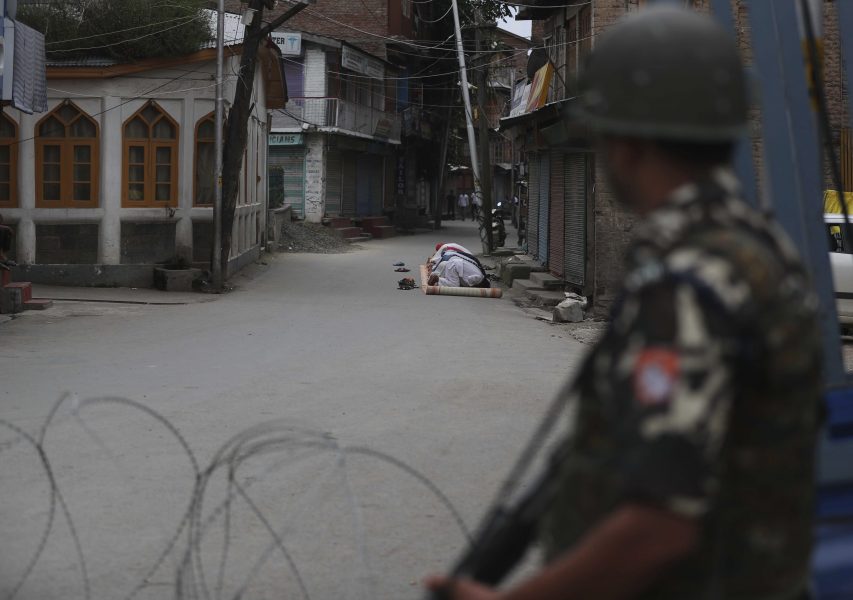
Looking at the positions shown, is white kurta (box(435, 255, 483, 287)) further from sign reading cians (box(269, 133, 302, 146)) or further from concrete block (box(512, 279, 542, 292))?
sign reading cians (box(269, 133, 302, 146))

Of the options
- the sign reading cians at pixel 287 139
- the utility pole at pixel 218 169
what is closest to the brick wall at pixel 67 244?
the utility pole at pixel 218 169

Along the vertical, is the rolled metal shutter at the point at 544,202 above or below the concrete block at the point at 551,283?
above

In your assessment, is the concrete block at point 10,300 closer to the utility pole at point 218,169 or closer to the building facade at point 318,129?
the utility pole at point 218,169

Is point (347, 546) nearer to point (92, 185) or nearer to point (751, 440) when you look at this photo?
point (751, 440)

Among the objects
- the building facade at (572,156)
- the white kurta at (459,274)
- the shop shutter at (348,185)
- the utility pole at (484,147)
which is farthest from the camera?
the shop shutter at (348,185)

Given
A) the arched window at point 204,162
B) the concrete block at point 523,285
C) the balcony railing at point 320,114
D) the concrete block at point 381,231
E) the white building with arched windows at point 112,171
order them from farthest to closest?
the concrete block at point 381,231 → the balcony railing at point 320,114 → the arched window at point 204,162 → the concrete block at point 523,285 → the white building with arched windows at point 112,171

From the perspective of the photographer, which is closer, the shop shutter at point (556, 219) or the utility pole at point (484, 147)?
the shop shutter at point (556, 219)

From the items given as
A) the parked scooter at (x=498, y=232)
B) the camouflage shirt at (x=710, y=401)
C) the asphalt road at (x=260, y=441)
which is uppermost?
the parked scooter at (x=498, y=232)

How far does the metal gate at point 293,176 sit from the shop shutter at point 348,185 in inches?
106

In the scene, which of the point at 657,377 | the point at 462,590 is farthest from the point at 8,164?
the point at 657,377

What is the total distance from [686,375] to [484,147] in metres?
30.6

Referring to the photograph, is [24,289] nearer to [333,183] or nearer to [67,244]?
[67,244]

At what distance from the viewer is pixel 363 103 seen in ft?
155

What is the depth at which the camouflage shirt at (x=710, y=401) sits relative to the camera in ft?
5.21
